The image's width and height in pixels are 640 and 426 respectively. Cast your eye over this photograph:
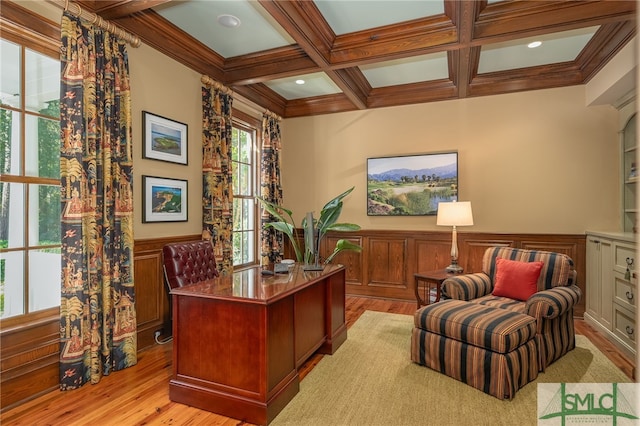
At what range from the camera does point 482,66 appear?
408 cm

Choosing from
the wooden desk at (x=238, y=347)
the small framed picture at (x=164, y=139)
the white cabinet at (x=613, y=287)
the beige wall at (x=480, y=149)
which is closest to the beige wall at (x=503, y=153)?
the beige wall at (x=480, y=149)

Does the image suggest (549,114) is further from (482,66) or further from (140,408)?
(140,408)

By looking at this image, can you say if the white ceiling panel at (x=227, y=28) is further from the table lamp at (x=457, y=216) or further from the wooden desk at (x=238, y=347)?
the table lamp at (x=457, y=216)

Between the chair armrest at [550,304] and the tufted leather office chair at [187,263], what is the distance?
2.82 metres

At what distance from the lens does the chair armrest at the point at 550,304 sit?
8.27ft

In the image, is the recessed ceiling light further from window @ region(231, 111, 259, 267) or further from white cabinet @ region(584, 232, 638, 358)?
white cabinet @ region(584, 232, 638, 358)

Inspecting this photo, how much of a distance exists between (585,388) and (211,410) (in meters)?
2.60

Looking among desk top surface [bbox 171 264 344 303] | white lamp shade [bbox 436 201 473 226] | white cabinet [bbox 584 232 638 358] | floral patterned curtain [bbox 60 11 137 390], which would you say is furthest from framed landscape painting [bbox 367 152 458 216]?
floral patterned curtain [bbox 60 11 137 390]

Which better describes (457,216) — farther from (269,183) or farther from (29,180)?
(29,180)

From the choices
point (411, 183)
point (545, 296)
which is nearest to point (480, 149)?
point (411, 183)

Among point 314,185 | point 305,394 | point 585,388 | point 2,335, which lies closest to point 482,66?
point 314,185

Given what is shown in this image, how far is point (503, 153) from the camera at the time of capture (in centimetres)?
443

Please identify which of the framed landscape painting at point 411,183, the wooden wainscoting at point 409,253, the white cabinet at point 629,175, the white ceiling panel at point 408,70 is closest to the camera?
the white cabinet at point 629,175

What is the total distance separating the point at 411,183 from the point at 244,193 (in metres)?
2.42
